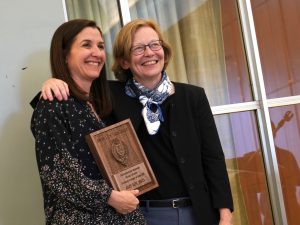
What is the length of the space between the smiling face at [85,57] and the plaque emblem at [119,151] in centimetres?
27

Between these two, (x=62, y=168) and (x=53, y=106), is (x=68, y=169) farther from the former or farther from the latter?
(x=53, y=106)

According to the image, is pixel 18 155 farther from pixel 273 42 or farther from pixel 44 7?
pixel 273 42

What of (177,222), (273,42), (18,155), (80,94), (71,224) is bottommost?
(177,222)

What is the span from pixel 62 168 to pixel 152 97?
542mm

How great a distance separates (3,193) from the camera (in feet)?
5.37

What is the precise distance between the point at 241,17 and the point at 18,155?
170cm

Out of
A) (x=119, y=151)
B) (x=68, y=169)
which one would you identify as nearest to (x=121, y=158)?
(x=119, y=151)

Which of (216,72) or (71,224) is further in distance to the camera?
(216,72)

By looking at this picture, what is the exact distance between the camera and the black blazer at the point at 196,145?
1.56 m

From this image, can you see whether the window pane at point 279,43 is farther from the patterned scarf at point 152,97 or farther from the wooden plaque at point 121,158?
the wooden plaque at point 121,158

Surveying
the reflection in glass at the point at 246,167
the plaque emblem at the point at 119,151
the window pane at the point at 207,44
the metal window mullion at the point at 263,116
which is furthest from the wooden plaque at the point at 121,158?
the metal window mullion at the point at 263,116

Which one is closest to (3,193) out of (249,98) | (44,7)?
(44,7)

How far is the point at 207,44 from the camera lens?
2.44 m

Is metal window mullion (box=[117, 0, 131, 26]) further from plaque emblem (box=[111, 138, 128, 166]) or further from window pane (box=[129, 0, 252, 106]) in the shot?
plaque emblem (box=[111, 138, 128, 166])
